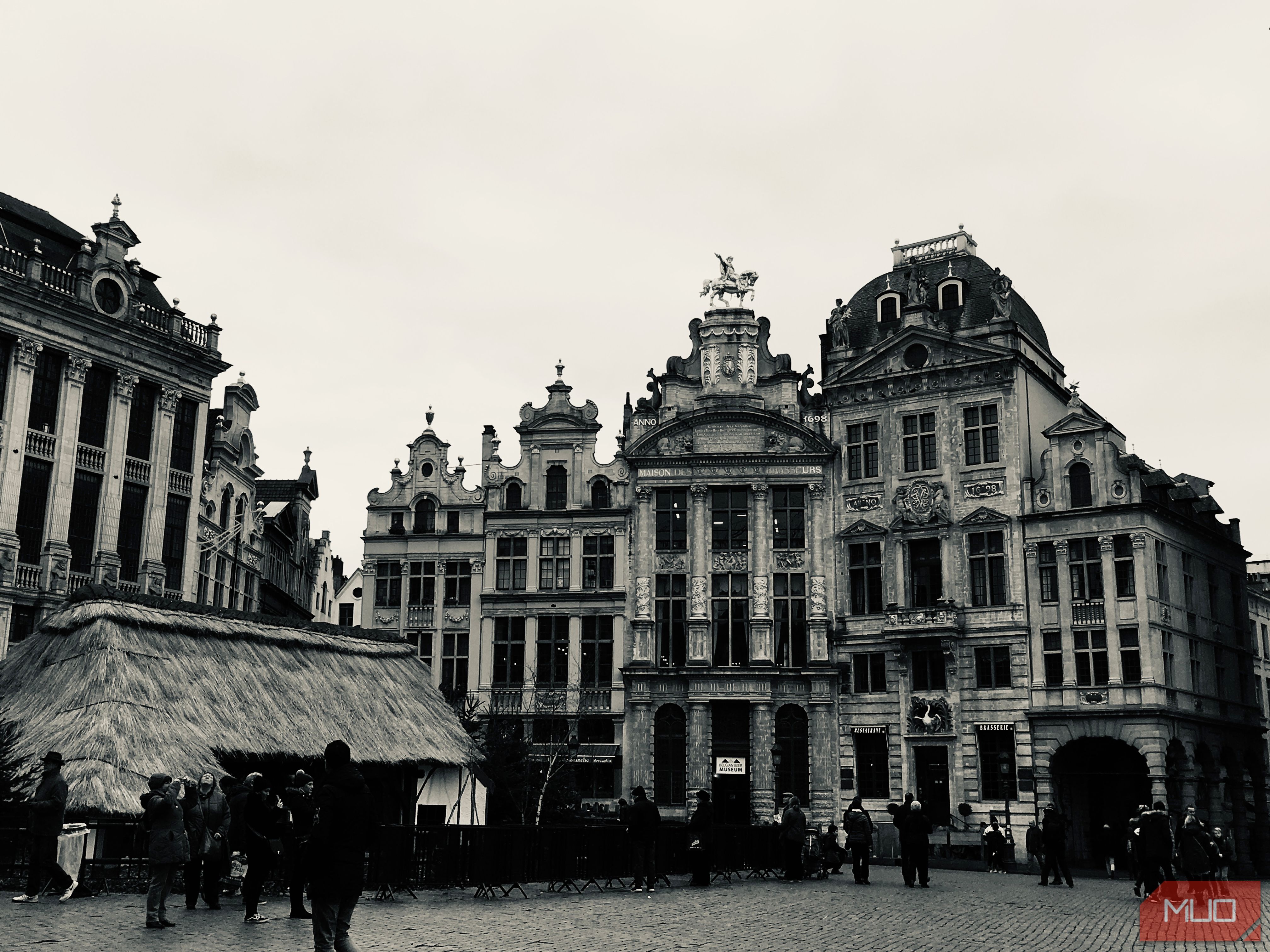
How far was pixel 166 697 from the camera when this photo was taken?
2409cm

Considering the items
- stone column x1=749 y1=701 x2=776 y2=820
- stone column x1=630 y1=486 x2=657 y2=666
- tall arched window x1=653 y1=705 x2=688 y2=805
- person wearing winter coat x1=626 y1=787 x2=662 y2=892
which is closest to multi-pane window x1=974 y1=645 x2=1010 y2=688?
stone column x1=749 y1=701 x2=776 y2=820

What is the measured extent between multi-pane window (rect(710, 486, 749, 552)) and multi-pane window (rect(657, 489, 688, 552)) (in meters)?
1.10

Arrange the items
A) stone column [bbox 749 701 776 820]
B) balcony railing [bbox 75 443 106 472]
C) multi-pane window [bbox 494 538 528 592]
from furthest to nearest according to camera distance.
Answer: multi-pane window [bbox 494 538 528 592] < stone column [bbox 749 701 776 820] < balcony railing [bbox 75 443 106 472]

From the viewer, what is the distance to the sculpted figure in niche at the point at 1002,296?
49000 mm

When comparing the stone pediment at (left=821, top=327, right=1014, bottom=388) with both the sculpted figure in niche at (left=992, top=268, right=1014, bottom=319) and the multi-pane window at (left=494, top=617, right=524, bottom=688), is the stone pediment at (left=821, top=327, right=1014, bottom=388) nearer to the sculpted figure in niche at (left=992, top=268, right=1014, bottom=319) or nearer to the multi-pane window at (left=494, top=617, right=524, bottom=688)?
the sculpted figure in niche at (left=992, top=268, right=1014, bottom=319)

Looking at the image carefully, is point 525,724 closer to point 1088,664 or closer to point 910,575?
point 910,575

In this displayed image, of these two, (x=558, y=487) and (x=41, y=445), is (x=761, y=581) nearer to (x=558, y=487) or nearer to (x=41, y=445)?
(x=558, y=487)

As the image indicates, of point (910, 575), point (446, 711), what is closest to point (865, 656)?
point (910, 575)

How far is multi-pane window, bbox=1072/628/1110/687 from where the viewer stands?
4475 centimetres

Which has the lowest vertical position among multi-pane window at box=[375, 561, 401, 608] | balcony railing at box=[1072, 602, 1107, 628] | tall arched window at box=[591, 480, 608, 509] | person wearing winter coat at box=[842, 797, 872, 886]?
person wearing winter coat at box=[842, 797, 872, 886]

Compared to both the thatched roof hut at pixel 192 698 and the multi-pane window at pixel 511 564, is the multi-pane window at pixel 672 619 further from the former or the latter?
the thatched roof hut at pixel 192 698

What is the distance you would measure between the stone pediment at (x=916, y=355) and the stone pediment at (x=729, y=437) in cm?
263

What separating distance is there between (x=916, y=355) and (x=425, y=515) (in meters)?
21.3

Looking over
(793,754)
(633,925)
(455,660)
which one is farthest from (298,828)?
(455,660)
